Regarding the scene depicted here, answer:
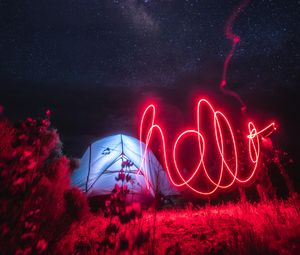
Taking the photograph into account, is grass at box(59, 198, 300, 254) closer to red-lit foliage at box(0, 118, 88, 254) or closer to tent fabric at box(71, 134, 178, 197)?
red-lit foliage at box(0, 118, 88, 254)

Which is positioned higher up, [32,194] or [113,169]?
[113,169]

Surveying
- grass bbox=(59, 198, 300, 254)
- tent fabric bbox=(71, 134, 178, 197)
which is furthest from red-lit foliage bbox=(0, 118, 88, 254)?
tent fabric bbox=(71, 134, 178, 197)

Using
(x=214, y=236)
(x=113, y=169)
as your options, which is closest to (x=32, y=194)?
(x=214, y=236)

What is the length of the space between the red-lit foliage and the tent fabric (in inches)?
244

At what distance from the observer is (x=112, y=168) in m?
11.2

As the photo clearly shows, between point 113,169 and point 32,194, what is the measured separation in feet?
26.1

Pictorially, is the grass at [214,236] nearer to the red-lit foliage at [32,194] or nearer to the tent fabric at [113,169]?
the red-lit foliage at [32,194]

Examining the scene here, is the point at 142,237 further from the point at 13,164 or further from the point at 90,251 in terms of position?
the point at 90,251

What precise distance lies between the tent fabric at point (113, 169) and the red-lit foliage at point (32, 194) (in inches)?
244

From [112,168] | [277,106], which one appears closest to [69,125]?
[277,106]

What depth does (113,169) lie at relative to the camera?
11219 mm

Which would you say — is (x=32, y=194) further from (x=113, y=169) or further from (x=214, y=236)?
(x=113, y=169)

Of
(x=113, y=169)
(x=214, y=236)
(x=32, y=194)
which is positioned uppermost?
(x=113, y=169)

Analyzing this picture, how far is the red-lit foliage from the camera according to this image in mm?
2830
